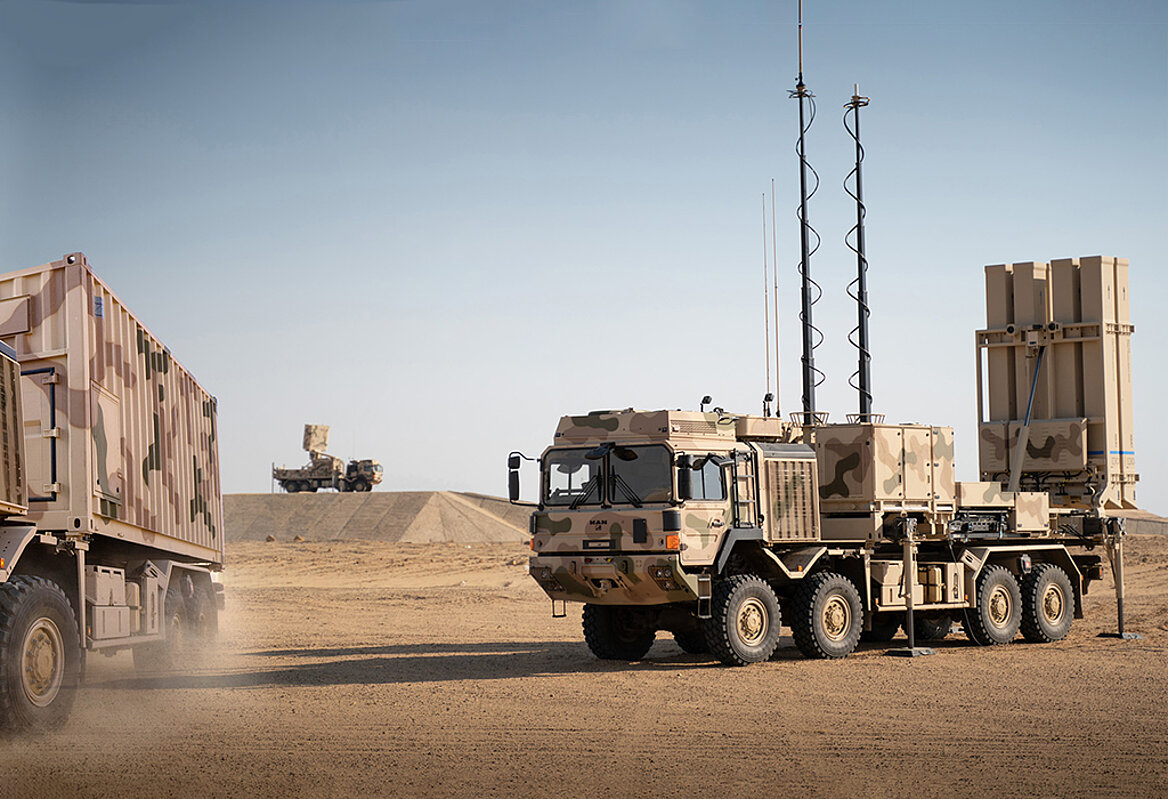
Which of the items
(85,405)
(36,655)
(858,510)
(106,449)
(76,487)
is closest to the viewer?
(36,655)

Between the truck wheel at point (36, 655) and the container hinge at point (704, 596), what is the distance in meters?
7.13

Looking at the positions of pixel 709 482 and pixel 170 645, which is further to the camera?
pixel 170 645

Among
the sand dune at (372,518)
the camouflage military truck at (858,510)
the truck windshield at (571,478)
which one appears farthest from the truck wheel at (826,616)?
the sand dune at (372,518)

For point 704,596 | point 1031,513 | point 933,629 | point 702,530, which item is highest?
point 702,530

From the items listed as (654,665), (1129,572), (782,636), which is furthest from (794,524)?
(1129,572)

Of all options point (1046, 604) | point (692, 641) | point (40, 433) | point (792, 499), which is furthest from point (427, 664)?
point (1046, 604)

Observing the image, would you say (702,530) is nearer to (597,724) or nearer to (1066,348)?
(597,724)

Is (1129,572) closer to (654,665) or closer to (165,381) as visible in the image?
(654,665)

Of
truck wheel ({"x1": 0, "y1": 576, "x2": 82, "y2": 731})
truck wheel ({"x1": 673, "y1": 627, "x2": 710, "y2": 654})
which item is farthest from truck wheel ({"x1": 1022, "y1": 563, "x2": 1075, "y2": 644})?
truck wheel ({"x1": 0, "y1": 576, "x2": 82, "y2": 731})

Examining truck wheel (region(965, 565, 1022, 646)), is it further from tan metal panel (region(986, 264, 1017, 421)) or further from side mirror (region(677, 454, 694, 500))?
side mirror (region(677, 454, 694, 500))

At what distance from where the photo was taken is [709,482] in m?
15.9

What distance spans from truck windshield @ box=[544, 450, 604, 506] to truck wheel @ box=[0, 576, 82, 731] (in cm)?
648

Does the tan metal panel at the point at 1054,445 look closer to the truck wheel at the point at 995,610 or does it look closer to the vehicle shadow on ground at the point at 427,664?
the truck wheel at the point at 995,610

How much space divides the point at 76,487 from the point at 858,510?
33.9 ft
